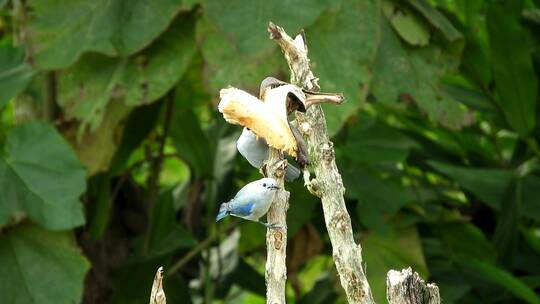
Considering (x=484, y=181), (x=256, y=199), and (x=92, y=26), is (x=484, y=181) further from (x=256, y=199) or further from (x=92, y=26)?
(x=256, y=199)

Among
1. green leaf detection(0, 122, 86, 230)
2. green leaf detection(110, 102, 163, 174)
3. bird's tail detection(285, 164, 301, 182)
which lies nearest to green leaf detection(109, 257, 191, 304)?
green leaf detection(110, 102, 163, 174)

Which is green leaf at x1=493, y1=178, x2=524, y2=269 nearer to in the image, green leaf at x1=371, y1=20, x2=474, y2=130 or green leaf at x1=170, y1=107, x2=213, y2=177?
green leaf at x1=371, y1=20, x2=474, y2=130

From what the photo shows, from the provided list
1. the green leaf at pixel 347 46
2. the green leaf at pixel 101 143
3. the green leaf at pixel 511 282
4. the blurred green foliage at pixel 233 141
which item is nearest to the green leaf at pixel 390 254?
A: the blurred green foliage at pixel 233 141

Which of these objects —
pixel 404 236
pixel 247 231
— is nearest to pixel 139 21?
pixel 247 231

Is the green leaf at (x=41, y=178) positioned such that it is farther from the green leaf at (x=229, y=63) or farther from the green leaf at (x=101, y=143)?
the green leaf at (x=229, y=63)

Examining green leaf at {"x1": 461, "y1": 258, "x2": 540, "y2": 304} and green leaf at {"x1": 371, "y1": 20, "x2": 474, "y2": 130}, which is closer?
green leaf at {"x1": 371, "y1": 20, "x2": 474, "y2": 130}
